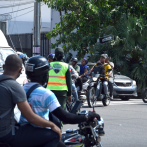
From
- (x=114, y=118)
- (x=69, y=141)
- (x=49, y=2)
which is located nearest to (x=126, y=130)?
(x=114, y=118)

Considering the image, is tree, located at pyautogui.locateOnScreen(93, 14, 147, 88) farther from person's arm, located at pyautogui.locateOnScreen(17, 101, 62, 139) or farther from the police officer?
person's arm, located at pyautogui.locateOnScreen(17, 101, 62, 139)

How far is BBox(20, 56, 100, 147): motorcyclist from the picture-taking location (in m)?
3.02

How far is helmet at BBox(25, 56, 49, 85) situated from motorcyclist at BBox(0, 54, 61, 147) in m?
0.26

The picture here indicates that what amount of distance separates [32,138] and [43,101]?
1.14 ft

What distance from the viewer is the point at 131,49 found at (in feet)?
56.5

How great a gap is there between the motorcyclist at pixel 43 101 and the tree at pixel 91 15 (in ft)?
50.5

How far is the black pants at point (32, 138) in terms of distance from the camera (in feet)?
9.23

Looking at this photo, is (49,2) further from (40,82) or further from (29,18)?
(29,18)

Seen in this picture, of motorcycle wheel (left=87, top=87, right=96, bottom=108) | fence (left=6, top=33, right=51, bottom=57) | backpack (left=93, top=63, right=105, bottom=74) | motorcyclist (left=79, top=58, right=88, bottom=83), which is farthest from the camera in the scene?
fence (left=6, top=33, right=51, bottom=57)

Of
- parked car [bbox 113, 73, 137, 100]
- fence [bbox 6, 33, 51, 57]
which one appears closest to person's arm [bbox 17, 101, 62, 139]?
parked car [bbox 113, 73, 137, 100]

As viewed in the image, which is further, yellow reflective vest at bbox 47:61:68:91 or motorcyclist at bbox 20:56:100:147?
yellow reflective vest at bbox 47:61:68:91

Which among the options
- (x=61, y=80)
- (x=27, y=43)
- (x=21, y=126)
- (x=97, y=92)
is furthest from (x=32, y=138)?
(x=27, y=43)

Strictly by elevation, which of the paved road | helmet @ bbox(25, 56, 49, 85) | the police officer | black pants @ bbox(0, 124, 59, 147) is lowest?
the paved road

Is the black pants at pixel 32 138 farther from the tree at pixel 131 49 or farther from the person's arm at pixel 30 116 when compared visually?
the tree at pixel 131 49
